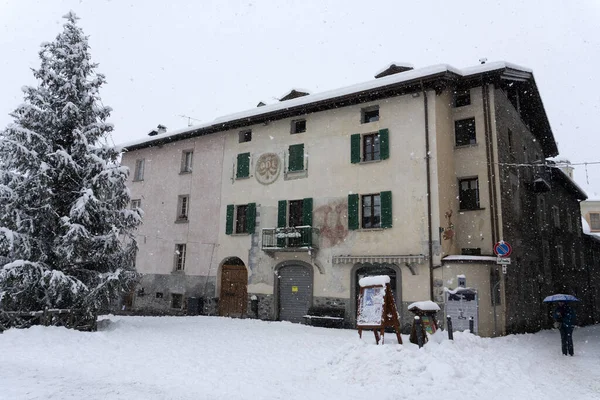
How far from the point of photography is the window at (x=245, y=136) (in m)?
22.8

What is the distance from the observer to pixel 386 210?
17438 millimetres

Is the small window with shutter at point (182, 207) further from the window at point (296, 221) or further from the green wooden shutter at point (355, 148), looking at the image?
the green wooden shutter at point (355, 148)

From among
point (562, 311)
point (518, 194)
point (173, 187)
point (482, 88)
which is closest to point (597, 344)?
point (562, 311)

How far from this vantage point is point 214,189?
23.1 m

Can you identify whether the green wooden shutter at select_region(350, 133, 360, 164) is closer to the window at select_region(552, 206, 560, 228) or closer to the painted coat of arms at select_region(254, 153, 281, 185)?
the painted coat of arms at select_region(254, 153, 281, 185)

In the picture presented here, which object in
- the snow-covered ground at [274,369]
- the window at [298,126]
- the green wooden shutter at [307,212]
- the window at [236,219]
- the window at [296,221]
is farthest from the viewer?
the window at [236,219]

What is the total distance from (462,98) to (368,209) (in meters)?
6.17

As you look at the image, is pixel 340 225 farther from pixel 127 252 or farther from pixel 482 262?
pixel 127 252

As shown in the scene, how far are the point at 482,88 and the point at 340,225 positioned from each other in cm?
795

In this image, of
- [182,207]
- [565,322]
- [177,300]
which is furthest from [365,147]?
[177,300]

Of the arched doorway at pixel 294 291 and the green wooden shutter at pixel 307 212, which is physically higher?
the green wooden shutter at pixel 307 212

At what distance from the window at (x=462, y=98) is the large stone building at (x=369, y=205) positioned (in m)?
0.05

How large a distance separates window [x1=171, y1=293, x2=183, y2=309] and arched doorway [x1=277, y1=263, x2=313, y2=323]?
6.33 m

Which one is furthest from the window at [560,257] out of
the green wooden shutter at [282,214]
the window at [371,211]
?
the green wooden shutter at [282,214]
